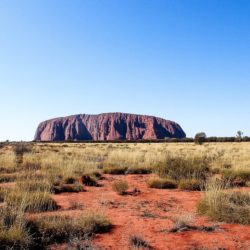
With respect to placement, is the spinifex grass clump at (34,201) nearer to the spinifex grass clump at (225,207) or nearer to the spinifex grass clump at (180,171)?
the spinifex grass clump at (225,207)

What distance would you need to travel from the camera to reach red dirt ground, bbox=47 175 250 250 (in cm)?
539

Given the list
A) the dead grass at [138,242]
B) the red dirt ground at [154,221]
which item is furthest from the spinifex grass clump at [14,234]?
the dead grass at [138,242]

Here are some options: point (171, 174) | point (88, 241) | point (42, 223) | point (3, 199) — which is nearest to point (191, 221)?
point (88, 241)

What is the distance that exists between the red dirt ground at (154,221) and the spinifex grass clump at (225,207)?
190 mm

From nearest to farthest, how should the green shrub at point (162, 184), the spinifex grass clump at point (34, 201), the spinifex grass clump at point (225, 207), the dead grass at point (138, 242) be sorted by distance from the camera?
1. the dead grass at point (138, 242)
2. the spinifex grass clump at point (225, 207)
3. the spinifex grass clump at point (34, 201)
4. the green shrub at point (162, 184)

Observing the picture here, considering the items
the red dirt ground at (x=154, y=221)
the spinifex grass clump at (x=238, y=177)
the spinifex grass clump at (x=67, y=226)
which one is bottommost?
the red dirt ground at (x=154, y=221)

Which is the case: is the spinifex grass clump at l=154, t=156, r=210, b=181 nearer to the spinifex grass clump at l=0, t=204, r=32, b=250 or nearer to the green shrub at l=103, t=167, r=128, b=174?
the green shrub at l=103, t=167, r=128, b=174

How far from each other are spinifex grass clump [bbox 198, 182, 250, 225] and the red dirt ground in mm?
190

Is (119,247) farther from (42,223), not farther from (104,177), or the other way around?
(104,177)

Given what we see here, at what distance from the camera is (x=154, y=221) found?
6738 mm

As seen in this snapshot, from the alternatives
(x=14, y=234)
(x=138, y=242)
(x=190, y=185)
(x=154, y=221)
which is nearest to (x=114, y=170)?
(x=190, y=185)

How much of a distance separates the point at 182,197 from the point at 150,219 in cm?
293

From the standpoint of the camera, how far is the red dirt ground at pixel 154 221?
5.39 metres

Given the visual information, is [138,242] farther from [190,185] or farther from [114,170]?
[114,170]
